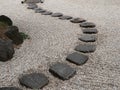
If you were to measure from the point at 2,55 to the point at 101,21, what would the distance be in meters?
4.20

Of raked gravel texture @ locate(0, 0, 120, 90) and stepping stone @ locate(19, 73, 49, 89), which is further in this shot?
raked gravel texture @ locate(0, 0, 120, 90)

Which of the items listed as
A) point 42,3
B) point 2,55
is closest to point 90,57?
point 2,55

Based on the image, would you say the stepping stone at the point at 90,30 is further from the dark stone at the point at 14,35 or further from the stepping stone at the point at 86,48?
the dark stone at the point at 14,35

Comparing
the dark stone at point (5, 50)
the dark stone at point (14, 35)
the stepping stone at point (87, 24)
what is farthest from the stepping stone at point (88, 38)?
the dark stone at point (5, 50)

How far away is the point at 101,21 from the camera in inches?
319

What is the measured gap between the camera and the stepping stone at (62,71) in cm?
431

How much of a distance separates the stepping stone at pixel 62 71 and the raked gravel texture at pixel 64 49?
0.08 m

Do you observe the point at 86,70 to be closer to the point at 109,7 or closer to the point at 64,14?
the point at 64,14

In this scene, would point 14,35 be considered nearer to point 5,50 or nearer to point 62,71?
point 5,50

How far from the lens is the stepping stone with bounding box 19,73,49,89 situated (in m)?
4.00

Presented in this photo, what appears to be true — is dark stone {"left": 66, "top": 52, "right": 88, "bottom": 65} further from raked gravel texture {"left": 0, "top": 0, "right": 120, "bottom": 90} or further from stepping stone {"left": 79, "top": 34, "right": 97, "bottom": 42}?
stepping stone {"left": 79, "top": 34, "right": 97, "bottom": 42}

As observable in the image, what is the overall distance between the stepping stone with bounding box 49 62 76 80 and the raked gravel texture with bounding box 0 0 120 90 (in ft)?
0.26

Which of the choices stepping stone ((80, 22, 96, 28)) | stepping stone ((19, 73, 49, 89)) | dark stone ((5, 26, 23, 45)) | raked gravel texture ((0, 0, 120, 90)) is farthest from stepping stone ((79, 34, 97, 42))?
stepping stone ((19, 73, 49, 89))

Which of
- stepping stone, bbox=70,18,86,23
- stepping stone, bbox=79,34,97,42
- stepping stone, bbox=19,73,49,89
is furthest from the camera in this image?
stepping stone, bbox=70,18,86,23
